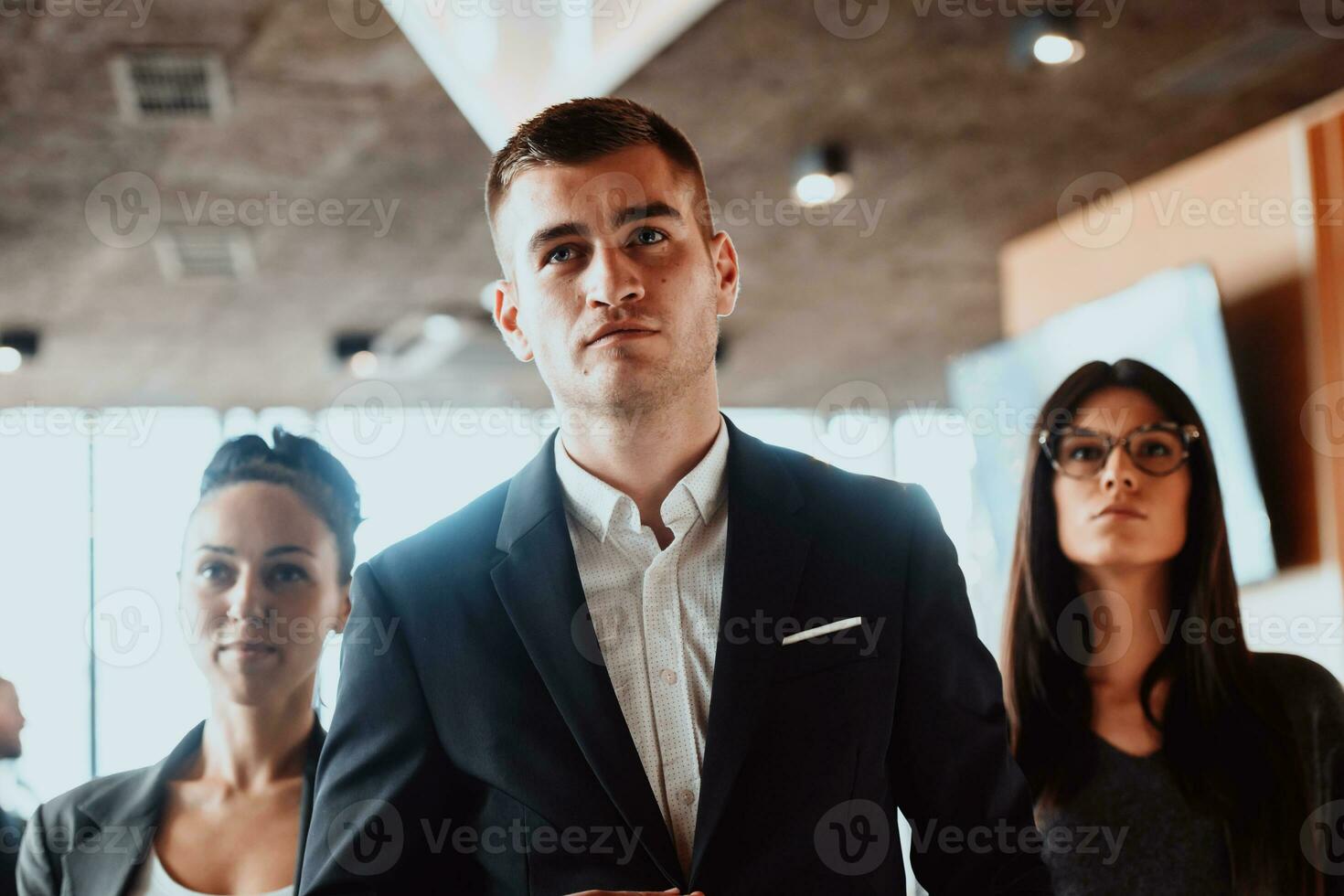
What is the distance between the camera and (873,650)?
6.19 ft

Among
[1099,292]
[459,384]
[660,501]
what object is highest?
[459,384]

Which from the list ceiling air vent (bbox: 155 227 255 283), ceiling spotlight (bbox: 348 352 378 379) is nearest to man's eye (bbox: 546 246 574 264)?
ceiling air vent (bbox: 155 227 255 283)

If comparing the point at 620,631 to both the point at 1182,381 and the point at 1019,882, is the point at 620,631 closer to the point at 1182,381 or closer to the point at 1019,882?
the point at 1019,882

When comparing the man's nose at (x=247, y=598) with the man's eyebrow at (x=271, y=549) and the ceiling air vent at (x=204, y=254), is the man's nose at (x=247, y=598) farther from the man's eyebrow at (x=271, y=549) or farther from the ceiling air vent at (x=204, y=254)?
the ceiling air vent at (x=204, y=254)

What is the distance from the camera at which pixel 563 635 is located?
6.16ft

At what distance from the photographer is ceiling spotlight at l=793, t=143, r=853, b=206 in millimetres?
6379

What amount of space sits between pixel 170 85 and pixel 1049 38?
3205 millimetres

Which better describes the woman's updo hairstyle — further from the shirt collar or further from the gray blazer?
the shirt collar

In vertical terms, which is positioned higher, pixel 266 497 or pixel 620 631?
pixel 266 497

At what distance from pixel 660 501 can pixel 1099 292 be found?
2761mm

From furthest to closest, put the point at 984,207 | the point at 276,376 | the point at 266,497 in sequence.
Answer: the point at 276,376
the point at 984,207
the point at 266,497

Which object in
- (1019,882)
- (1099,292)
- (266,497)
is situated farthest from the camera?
(1099,292)

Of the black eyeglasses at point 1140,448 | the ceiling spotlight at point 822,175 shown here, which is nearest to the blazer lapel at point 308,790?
the black eyeglasses at point 1140,448

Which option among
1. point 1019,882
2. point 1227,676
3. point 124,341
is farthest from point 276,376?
point 1019,882
